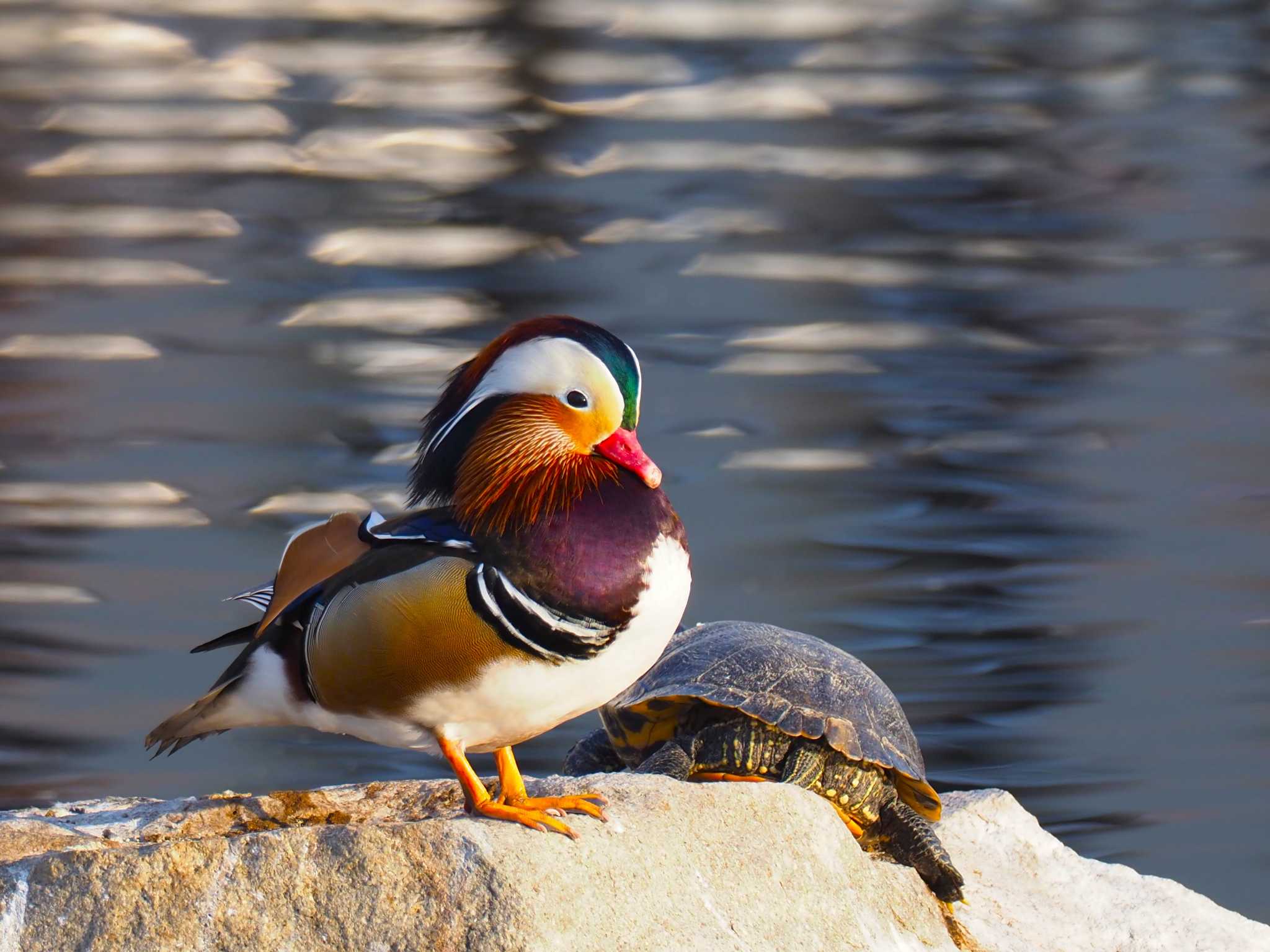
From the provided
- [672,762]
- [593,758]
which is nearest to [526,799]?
[672,762]

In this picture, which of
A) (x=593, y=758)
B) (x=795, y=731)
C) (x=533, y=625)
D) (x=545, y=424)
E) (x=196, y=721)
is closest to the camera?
(x=533, y=625)

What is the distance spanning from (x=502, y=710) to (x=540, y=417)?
64 cm

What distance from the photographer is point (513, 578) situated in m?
3.49

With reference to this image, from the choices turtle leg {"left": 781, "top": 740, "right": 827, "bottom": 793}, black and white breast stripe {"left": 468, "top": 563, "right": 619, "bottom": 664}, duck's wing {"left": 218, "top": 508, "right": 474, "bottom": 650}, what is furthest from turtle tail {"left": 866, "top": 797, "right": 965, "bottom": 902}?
duck's wing {"left": 218, "top": 508, "right": 474, "bottom": 650}

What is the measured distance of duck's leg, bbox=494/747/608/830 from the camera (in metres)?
3.74

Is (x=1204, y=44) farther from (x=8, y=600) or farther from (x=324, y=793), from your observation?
(x=324, y=793)

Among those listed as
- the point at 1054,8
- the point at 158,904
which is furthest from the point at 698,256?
the point at 158,904

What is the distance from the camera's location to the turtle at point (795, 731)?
5031mm

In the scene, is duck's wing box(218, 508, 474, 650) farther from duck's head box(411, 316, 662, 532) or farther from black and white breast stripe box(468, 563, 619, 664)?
black and white breast stripe box(468, 563, 619, 664)

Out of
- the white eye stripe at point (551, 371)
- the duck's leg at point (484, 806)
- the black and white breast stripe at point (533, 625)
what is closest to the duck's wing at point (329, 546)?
the black and white breast stripe at point (533, 625)

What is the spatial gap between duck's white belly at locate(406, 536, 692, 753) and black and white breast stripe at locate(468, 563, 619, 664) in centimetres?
3

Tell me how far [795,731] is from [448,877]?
1.77 meters

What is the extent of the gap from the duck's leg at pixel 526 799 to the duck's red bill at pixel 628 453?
0.74 meters

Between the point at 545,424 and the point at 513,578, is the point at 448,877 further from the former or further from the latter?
the point at 545,424
